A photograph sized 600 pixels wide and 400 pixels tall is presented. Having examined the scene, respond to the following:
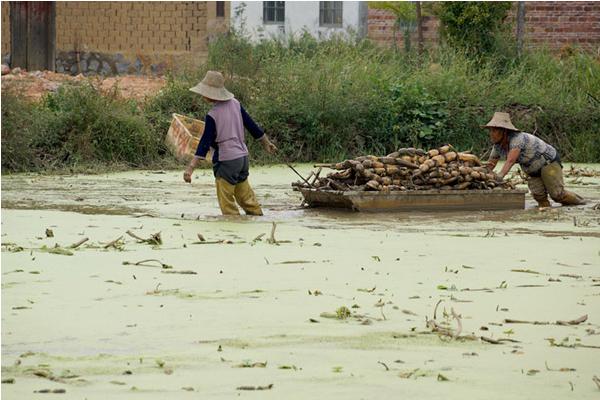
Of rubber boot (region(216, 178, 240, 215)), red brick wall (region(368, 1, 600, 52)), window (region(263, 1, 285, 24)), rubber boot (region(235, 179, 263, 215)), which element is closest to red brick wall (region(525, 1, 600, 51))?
red brick wall (region(368, 1, 600, 52))

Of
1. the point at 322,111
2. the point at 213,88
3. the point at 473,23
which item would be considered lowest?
the point at 322,111

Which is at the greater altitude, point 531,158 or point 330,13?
point 330,13

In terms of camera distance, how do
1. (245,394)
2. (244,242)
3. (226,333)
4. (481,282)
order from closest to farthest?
(245,394) → (226,333) → (481,282) → (244,242)

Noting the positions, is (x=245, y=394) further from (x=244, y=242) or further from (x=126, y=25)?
(x=126, y=25)

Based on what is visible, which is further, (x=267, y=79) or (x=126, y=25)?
(x=126, y=25)

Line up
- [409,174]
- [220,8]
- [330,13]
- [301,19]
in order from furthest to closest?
[330,13], [301,19], [220,8], [409,174]

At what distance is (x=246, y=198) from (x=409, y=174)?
6.01 feet

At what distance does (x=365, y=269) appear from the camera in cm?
855

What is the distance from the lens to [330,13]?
3031cm

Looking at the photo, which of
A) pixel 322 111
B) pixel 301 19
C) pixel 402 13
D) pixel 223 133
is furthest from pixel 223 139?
pixel 301 19

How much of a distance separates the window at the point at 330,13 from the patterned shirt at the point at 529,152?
1728cm

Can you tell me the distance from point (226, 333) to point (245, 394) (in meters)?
1.19

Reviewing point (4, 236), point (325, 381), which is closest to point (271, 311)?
point (325, 381)

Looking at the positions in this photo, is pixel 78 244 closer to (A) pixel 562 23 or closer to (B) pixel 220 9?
(B) pixel 220 9
